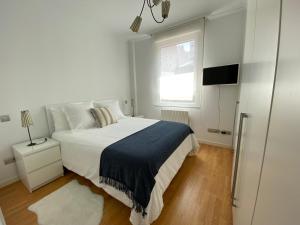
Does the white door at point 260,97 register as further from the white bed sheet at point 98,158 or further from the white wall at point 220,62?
the white wall at point 220,62

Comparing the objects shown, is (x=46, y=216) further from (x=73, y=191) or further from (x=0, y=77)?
(x=0, y=77)

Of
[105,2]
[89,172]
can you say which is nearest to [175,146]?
[89,172]

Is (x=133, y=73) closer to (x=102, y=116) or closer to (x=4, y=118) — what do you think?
(x=102, y=116)

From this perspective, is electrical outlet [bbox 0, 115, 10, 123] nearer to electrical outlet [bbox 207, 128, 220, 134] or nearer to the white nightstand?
the white nightstand

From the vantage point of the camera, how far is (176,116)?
3.40m

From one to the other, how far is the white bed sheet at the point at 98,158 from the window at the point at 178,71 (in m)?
1.34

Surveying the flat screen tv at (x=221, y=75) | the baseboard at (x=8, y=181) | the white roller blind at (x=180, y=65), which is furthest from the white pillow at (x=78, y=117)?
the flat screen tv at (x=221, y=75)

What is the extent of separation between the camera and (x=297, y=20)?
A: 0.35 metres

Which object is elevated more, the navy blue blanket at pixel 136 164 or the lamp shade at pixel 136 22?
the lamp shade at pixel 136 22

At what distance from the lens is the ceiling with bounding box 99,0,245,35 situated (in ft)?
7.53

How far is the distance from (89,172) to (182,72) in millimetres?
2727

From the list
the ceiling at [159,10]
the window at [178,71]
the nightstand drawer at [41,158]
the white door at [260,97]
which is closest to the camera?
the white door at [260,97]

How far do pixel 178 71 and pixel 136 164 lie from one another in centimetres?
258

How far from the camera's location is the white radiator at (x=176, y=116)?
10.7 feet
